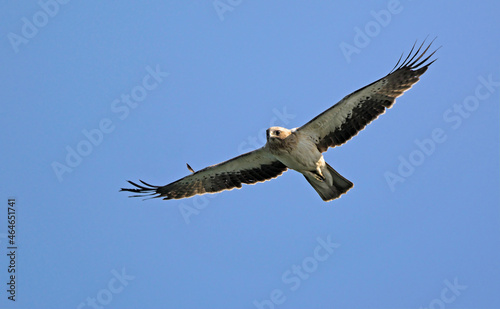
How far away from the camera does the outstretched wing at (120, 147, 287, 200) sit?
47.2 ft

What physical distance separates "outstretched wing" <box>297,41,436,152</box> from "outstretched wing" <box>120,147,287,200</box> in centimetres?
118

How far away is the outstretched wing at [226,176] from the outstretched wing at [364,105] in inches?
46.3

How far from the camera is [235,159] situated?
47.3ft

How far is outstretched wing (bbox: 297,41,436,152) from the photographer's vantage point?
43.8 feet

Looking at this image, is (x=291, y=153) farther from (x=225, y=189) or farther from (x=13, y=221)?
(x=13, y=221)

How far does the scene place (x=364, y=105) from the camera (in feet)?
44.3

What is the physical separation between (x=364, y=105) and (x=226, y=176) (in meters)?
3.32

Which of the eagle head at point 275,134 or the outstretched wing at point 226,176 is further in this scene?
the outstretched wing at point 226,176

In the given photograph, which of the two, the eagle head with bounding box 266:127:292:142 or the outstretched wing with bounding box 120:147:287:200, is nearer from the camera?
the eagle head with bounding box 266:127:292:142

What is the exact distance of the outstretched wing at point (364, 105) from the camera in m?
13.4

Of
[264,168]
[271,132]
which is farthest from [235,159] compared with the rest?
[271,132]

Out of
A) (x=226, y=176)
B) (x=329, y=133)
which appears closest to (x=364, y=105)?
(x=329, y=133)

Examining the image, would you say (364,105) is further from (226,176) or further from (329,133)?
(226,176)

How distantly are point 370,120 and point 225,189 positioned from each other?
11.3 ft
